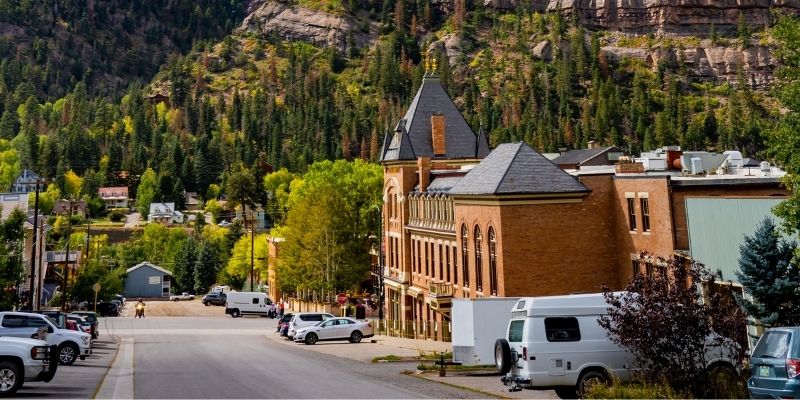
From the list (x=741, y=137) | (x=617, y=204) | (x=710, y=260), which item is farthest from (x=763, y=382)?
(x=741, y=137)

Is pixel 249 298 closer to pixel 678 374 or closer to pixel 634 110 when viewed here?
pixel 678 374

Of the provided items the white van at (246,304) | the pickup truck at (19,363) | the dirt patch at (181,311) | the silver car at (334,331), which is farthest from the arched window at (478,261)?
the dirt patch at (181,311)

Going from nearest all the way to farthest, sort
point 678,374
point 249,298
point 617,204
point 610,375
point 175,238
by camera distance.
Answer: point 678,374
point 610,375
point 617,204
point 249,298
point 175,238

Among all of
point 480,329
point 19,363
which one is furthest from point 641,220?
point 19,363

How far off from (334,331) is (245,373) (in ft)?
57.0

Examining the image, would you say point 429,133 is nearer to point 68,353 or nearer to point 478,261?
point 478,261

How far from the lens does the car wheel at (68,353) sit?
2900cm

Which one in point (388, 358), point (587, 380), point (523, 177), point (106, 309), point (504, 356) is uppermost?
point (523, 177)

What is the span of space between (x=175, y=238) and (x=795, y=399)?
143001 millimetres

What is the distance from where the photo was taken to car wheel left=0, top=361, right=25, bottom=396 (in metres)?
18.2

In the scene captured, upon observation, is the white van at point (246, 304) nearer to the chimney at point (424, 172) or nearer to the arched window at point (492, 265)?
the chimney at point (424, 172)

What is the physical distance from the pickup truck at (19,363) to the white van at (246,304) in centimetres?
5504

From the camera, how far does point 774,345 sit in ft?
49.9

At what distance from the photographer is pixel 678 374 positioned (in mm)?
18297
